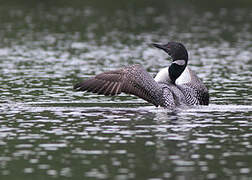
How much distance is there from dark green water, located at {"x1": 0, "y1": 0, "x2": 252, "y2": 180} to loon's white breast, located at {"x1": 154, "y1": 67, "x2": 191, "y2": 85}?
2.42 ft

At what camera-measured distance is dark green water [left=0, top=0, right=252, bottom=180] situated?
11070 mm

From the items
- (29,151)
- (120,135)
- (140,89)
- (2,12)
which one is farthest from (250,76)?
(2,12)

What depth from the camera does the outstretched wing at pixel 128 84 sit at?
1631 centimetres

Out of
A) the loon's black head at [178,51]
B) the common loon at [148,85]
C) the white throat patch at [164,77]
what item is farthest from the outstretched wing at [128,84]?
the loon's black head at [178,51]

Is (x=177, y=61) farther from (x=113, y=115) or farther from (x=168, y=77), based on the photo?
(x=113, y=115)

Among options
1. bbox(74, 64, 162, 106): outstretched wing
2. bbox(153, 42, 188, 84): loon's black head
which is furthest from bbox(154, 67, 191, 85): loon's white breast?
bbox(74, 64, 162, 106): outstretched wing

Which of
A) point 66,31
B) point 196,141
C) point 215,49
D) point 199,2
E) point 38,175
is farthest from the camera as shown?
point 199,2

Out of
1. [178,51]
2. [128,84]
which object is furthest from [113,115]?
[178,51]

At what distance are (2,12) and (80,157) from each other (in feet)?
130

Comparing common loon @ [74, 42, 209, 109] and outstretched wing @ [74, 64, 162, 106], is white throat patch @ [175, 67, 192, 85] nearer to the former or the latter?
common loon @ [74, 42, 209, 109]

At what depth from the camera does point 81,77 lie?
23.5 metres

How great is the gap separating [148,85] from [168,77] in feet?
3.28

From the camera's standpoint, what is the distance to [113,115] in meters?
15.6

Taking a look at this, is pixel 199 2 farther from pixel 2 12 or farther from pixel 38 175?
pixel 38 175
